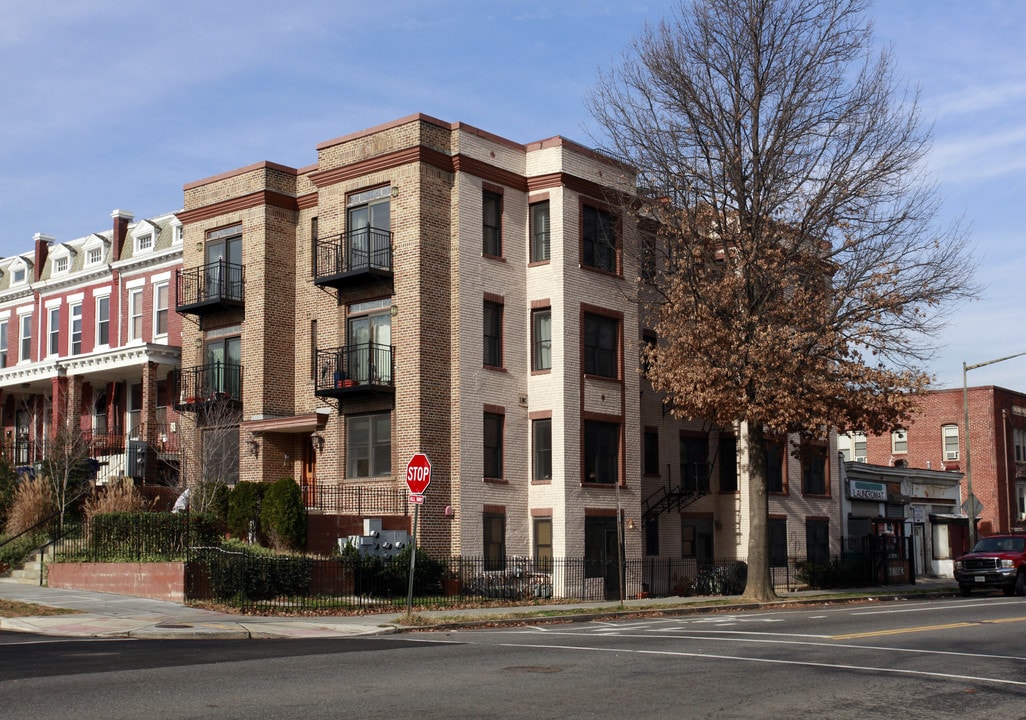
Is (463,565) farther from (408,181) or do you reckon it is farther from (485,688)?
(485,688)

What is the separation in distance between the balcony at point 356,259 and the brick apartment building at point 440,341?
7cm

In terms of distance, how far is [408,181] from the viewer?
106 feet

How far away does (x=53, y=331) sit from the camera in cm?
4772

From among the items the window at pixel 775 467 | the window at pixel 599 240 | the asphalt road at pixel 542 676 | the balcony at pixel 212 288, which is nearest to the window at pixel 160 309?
the balcony at pixel 212 288

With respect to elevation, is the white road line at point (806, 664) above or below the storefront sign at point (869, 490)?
below

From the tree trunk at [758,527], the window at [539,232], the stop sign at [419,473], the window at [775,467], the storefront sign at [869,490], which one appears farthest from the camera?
the storefront sign at [869,490]

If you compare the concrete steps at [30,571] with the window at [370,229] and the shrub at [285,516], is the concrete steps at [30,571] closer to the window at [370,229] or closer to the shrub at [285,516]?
the shrub at [285,516]

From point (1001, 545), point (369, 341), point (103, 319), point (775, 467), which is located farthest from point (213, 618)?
point (103, 319)

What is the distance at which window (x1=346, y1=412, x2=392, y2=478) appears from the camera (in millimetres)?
32844

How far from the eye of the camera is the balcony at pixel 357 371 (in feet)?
106

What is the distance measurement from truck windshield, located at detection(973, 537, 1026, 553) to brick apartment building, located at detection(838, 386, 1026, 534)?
27013 mm

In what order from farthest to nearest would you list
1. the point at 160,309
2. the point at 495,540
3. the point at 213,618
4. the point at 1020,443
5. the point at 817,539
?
the point at 1020,443, the point at 817,539, the point at 160,309, the point at 495,540, the point at 213,618

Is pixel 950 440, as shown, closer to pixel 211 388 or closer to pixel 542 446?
pixel 542 446

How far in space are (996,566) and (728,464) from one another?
9348mm
